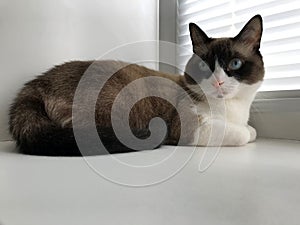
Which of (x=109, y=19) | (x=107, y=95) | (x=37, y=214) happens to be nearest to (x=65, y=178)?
(x=37, y=214)

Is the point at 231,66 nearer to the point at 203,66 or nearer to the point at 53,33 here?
the point at 203,66

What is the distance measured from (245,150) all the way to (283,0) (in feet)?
1.99

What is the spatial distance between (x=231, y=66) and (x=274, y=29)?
0.31 m

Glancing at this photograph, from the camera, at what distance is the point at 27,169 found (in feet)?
2.43

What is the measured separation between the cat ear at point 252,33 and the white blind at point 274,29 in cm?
17

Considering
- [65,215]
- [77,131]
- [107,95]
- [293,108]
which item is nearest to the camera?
[65,215]

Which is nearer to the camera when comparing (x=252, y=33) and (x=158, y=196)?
(x=158, y=196)

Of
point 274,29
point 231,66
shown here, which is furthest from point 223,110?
point 274,29

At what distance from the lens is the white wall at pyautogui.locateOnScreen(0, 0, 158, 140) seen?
1282mm

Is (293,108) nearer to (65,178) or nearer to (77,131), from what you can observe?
(77,131)

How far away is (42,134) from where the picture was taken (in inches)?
37.1

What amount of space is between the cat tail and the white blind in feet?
2.00

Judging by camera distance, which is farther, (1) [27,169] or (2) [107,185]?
(1) [27,169]

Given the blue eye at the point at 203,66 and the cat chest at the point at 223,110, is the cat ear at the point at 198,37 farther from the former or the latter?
the cat chest at the point at 223,110
